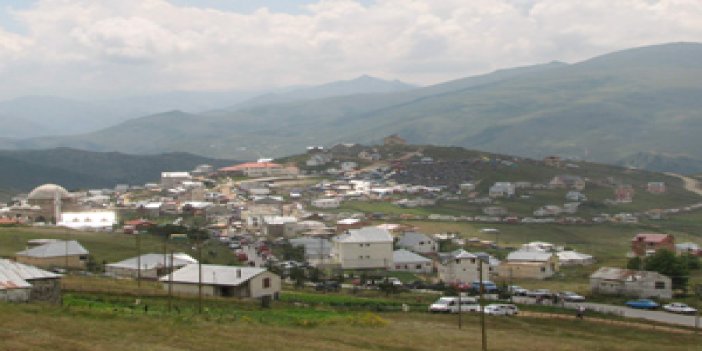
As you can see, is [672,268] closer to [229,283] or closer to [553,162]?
[229,283]

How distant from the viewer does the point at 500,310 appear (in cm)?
3947

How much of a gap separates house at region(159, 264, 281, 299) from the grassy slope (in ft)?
20.3

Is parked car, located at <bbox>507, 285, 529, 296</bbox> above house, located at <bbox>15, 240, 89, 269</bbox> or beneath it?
beneath

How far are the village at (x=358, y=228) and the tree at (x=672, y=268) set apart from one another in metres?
0.92

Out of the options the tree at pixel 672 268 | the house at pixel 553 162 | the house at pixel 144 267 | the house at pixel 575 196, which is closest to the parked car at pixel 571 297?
the tree at pixel 672 268

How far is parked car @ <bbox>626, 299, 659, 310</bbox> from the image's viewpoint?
4691cm

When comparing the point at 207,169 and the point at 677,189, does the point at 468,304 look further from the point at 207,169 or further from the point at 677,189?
the point at 207,169

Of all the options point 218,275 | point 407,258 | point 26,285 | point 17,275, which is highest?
point 17,275

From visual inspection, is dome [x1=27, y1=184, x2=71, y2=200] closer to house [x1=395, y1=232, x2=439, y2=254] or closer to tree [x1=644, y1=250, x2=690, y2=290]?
house [x1=395, y1=232, x2=439, y2=254]

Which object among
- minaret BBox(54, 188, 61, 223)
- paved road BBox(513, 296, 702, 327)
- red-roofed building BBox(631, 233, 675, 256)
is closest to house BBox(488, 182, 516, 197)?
red-roofed building BBox(631, 233, 675, 256)

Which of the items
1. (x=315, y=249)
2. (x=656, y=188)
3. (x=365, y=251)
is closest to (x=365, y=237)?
(x=365, y=251)

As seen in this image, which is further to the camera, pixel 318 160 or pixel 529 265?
pixel 318 160

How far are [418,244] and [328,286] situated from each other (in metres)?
23.9

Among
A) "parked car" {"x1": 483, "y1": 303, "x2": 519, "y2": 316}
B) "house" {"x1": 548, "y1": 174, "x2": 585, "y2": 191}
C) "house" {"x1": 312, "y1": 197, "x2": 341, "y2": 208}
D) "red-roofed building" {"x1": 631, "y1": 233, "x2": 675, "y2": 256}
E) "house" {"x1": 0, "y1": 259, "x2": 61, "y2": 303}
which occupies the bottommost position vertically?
"parked car" {"x1": 483, "y1": 303, "x2": 519, "y2": 316}
